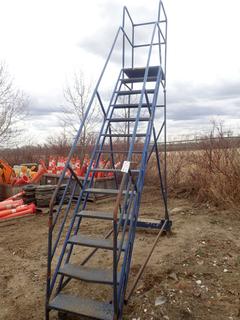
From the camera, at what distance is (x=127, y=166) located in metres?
2.93

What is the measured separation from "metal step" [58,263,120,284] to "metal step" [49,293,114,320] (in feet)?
0.85

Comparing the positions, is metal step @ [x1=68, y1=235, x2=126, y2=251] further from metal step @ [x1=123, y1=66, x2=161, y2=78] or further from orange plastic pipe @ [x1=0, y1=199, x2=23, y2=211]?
orange plastic pipe @ [x1=0, y1=199, x2=23, y2=211]

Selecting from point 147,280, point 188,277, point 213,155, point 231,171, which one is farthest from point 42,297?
point 213,155

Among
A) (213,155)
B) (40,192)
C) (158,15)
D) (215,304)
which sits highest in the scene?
(158,15)

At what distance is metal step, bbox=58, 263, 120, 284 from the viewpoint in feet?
8.86

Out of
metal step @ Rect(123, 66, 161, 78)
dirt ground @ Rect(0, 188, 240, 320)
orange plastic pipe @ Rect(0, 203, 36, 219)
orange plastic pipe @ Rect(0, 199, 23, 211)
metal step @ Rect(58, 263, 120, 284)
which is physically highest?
metal step @ Rect(123, 66, 161, 78)

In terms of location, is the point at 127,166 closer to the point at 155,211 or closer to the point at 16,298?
the point at 16,298

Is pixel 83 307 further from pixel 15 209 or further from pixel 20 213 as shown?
pixel 15 209

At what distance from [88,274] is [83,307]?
1.03ft

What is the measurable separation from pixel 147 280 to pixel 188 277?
584 mm

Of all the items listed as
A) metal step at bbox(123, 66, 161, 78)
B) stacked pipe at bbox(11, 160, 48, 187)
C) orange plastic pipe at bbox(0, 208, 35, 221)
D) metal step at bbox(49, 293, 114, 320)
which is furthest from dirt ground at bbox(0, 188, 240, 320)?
stacked pipe at bbox(11, 160, 48, 187)

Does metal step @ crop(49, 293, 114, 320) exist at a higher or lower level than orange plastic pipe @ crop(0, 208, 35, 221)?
higher

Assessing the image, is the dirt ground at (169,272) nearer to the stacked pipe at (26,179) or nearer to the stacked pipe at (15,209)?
the stacked pipe at (15,209)

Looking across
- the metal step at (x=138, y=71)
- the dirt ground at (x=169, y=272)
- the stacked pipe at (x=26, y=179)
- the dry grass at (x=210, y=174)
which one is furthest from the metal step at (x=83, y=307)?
the stacked pipe at (x=26, y=179)
